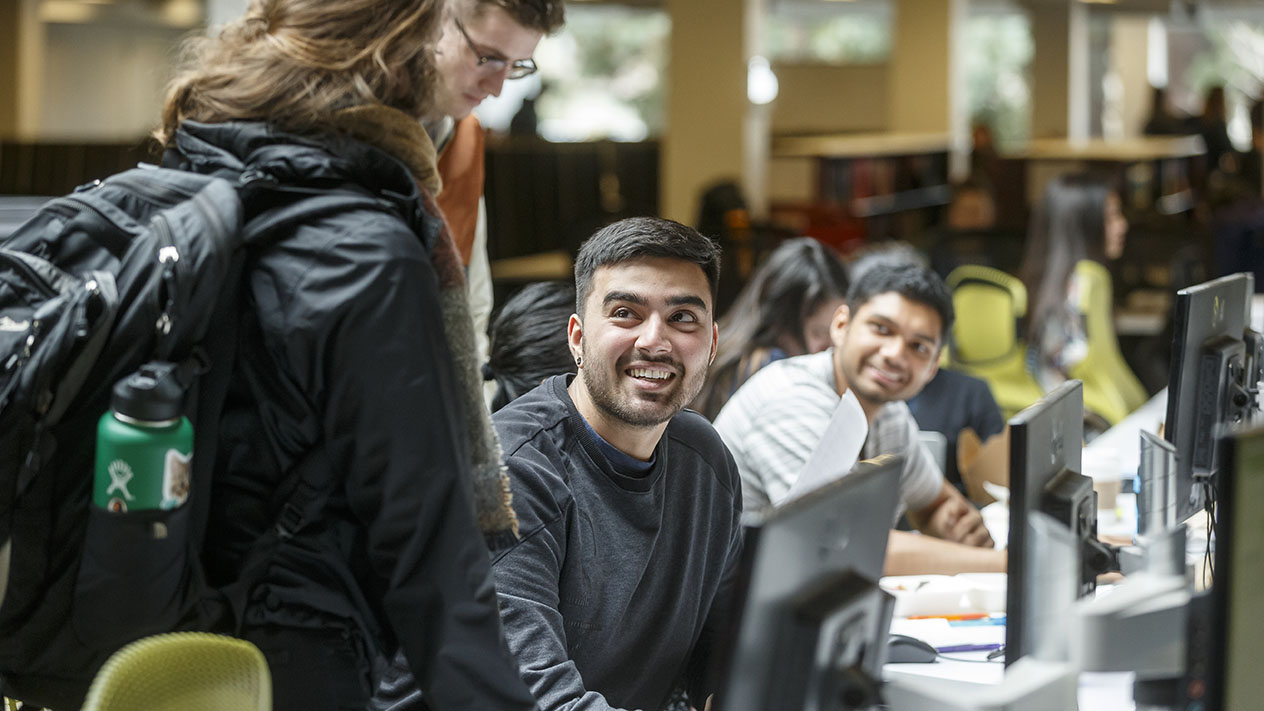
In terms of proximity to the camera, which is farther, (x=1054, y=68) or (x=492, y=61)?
(x=1054, y=68)

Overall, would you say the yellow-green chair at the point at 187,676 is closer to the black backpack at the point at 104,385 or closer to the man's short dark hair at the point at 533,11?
the black backpack at the point at 104,385

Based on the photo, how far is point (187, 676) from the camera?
122cm

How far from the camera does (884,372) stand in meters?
2.82

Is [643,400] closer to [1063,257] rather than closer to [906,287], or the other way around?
[906,287]

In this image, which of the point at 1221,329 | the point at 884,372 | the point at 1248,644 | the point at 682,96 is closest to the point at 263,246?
the point at 1248,644

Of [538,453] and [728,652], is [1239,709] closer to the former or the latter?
[728,652]

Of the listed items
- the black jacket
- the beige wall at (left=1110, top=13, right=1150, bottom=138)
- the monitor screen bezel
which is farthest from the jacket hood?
the beige wall at (left=1110, top=13, right=1150, bottom=138)

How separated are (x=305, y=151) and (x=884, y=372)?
166 cm

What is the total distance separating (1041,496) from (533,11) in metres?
0.83

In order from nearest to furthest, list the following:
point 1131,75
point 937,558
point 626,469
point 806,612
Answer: point 806,612
point 626,469
point 937,558
point 1131,75

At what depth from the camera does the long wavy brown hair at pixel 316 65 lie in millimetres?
1417

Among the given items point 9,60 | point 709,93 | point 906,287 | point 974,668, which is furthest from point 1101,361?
point 9,60

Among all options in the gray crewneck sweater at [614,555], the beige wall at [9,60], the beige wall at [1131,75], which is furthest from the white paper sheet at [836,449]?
the beige wall at [1131,75]

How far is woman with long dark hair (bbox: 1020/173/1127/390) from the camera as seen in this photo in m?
4.91
